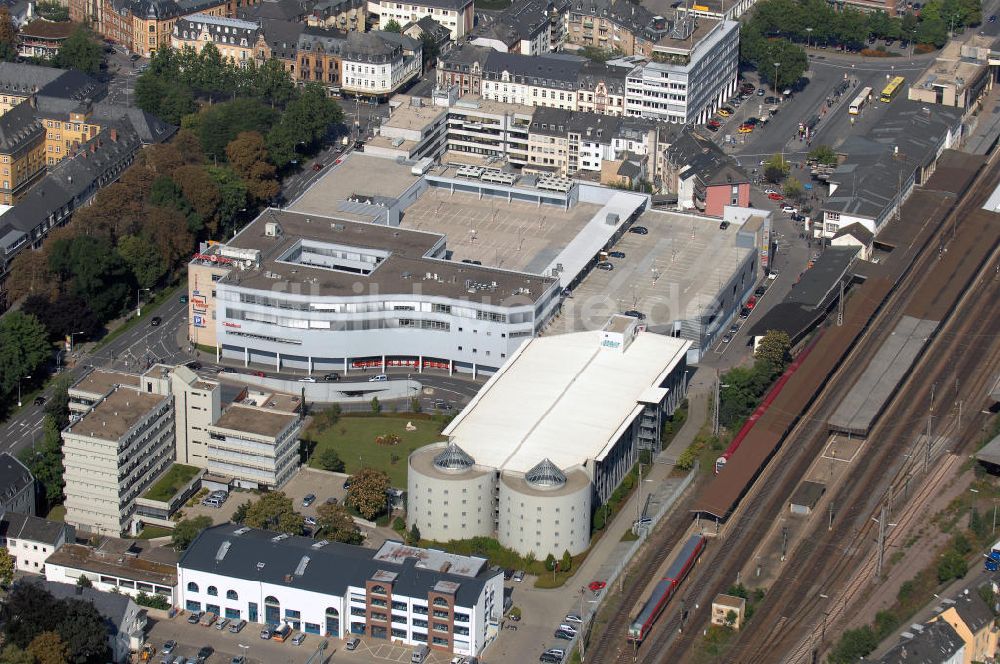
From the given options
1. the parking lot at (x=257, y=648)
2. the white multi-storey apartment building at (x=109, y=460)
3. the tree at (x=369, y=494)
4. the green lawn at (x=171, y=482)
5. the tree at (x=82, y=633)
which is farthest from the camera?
the green lawn at (x=171, y=482)

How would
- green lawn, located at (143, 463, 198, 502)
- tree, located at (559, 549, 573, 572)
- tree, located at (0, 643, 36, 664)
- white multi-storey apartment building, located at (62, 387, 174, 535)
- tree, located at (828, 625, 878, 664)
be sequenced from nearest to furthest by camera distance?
tree, located at (0, 643, 36, 664) → tree, located at (828, 625, 878, 664) → tree, located at (559, 549, 573, 572) → white multi-storey apartment building, located at (62, 387, 174, 535) → green lawn, located at (143, 463, 198, 502)

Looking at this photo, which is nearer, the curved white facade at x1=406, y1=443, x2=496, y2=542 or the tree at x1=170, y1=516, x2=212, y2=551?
the tree at x1=170, y1=516, x2=212, y2=551

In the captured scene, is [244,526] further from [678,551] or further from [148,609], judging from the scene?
[678,551]

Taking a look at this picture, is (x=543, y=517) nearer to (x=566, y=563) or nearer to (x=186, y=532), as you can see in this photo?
(x=566, y=563)

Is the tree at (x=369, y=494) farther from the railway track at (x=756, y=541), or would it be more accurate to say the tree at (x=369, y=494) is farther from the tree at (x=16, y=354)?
the tree at (x=16, y=354)

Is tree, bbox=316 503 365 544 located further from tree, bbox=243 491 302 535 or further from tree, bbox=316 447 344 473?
tree, bbox=316 447 344 473

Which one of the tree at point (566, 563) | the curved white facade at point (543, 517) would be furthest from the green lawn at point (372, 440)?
the tree at point (566, 563)

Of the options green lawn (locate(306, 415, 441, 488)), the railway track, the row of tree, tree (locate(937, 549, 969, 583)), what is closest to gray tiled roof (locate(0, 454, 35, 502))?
the row of tree
